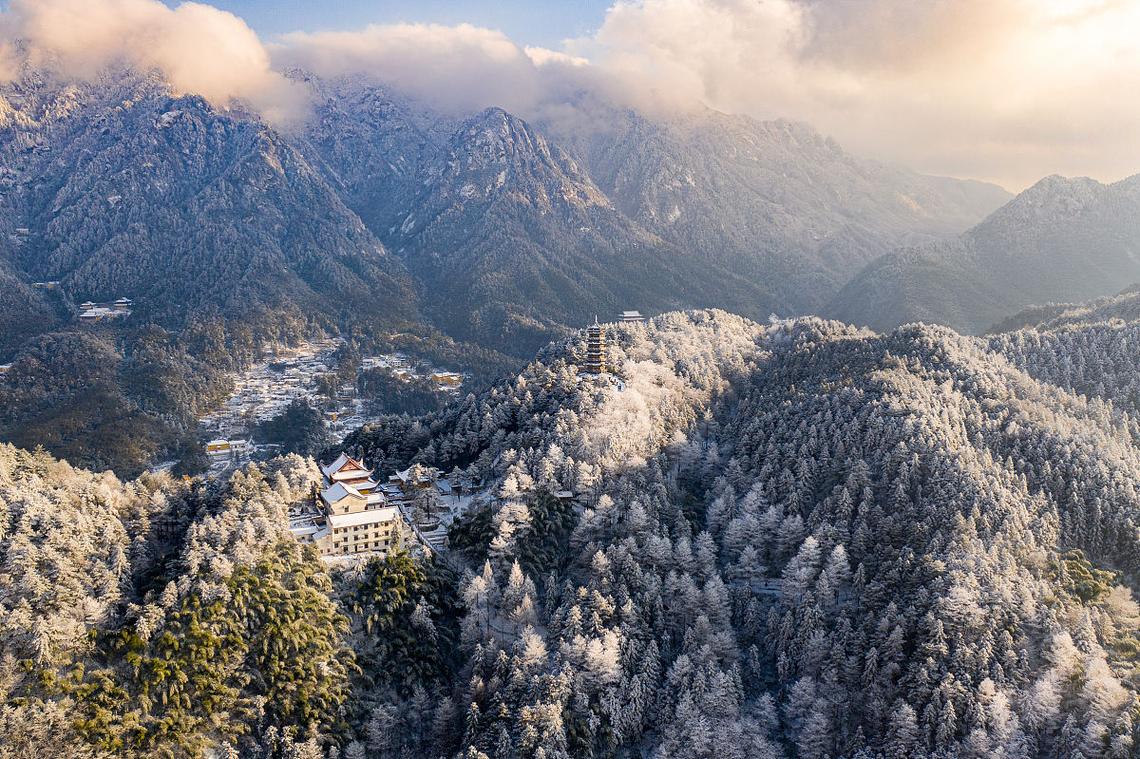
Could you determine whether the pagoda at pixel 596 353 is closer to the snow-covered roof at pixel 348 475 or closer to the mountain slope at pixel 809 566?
the mountain slope at pixel 809 566

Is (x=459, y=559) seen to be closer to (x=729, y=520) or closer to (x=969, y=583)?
(x=729, y=520)

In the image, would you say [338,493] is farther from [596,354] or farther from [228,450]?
[228,450]

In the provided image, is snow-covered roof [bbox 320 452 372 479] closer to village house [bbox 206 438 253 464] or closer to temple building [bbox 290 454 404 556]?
temple building [bbox 290 454 404 556]

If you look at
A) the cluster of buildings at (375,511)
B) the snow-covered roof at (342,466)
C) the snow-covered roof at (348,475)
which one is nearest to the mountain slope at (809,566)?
the cluster of buildings at (375,511)

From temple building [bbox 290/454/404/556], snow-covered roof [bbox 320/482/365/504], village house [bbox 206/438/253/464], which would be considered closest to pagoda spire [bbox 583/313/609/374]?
temple building [bbox 290/454/404/556]

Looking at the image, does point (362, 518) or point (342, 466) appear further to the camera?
point (342, 466)

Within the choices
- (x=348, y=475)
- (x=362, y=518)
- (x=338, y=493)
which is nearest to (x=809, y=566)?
(x=362, y=518)
